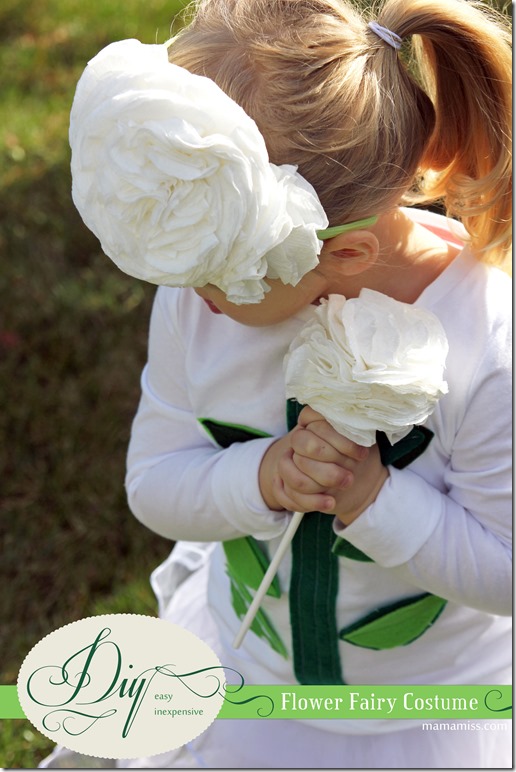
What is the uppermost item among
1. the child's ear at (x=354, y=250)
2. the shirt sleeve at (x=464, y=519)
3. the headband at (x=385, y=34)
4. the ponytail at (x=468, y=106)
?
the headband at (x=385, y=34)

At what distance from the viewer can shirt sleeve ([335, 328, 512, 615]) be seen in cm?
139

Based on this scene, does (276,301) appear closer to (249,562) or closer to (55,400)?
(249,562)

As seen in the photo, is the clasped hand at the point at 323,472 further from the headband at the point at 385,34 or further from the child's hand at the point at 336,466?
the headband at the point at 385,34

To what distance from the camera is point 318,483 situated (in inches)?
53.4

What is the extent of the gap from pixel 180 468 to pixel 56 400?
1.26m

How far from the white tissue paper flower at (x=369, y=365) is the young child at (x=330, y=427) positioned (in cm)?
7

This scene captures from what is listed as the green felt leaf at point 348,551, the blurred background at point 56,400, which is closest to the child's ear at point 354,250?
the green felt leaf at point 348,551

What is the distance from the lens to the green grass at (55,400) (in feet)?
7.97

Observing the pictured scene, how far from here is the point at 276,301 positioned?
4.43ft

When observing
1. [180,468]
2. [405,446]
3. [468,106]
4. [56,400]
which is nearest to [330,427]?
[405,446]

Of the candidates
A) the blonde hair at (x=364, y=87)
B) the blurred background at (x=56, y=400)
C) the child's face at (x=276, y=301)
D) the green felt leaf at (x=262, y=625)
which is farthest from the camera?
the blurred background at (x=56, y=400)

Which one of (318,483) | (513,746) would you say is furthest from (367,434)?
(513,746)

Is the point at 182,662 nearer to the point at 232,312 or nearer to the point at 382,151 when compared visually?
the point at 232,312

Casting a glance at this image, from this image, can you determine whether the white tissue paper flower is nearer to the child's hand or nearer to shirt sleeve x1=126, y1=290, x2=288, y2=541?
the child's hand
